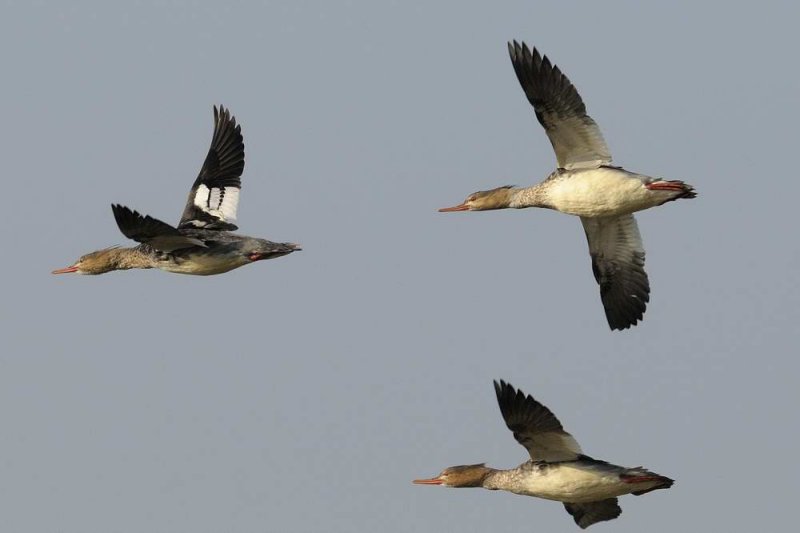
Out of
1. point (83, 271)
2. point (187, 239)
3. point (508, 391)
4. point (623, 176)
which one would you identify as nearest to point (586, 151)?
point (623, 176)

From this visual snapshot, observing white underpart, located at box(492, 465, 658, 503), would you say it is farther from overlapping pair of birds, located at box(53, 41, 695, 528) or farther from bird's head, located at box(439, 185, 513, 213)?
bird's head, located at box(439, 185, 513, 213)

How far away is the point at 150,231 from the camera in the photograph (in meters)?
21.7

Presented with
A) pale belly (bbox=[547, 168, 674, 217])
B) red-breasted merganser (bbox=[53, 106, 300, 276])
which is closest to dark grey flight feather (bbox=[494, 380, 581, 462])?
pale belly (bbox=[547, 168, 674, 217])

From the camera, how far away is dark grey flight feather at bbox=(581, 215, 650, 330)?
24375 millimetres

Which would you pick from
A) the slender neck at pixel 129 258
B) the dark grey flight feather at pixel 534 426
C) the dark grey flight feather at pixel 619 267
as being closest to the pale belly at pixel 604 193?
the dark grey flight feather at pixel 619 267

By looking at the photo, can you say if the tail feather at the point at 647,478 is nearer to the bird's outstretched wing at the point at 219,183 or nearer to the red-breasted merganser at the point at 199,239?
the red-breasted merganser at the point at 199,239

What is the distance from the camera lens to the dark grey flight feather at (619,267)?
24375 millimetres

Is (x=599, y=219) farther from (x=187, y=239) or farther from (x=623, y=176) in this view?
(x=187, y=239)

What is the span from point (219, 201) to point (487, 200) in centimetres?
375

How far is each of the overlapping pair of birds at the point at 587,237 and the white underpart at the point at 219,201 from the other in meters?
0.01

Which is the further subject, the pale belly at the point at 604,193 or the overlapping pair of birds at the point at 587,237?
the pale belly at the point at 604,193

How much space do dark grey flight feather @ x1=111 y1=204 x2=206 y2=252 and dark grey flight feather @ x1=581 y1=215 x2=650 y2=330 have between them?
5.44 metres

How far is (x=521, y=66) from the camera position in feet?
72.5

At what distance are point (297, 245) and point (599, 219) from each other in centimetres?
418
